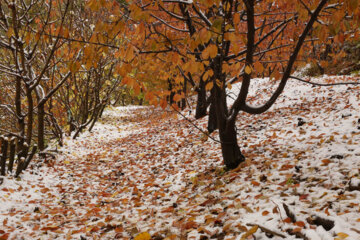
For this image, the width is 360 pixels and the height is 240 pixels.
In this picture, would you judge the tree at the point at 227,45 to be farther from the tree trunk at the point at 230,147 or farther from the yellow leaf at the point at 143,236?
the yellow leaf at the point at 143,236

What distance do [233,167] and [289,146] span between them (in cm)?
126

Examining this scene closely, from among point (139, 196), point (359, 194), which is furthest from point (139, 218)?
point (359, 194)

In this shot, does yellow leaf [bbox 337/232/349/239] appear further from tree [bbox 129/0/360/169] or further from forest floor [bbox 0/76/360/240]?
tree [bbox 129/0/360/169]

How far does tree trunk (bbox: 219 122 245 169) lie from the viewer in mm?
4270

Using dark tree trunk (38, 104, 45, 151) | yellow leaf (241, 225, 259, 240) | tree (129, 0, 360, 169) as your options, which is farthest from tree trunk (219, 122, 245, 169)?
dark tree trunk (38, 104, 45, 151)

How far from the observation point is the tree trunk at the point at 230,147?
4.27 m

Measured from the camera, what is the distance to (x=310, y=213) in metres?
2.32

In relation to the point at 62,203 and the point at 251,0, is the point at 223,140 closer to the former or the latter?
the point at 251,0

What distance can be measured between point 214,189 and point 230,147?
0.94 meters

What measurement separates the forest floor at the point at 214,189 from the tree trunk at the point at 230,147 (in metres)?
0.20

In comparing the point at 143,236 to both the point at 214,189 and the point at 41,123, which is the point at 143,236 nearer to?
the point at 214,189

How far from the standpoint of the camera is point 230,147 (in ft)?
14.3

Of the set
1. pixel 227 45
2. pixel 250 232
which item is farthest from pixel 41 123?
pixel 250 232

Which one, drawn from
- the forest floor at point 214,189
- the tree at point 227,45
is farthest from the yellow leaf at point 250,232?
the tree at point 227,45
